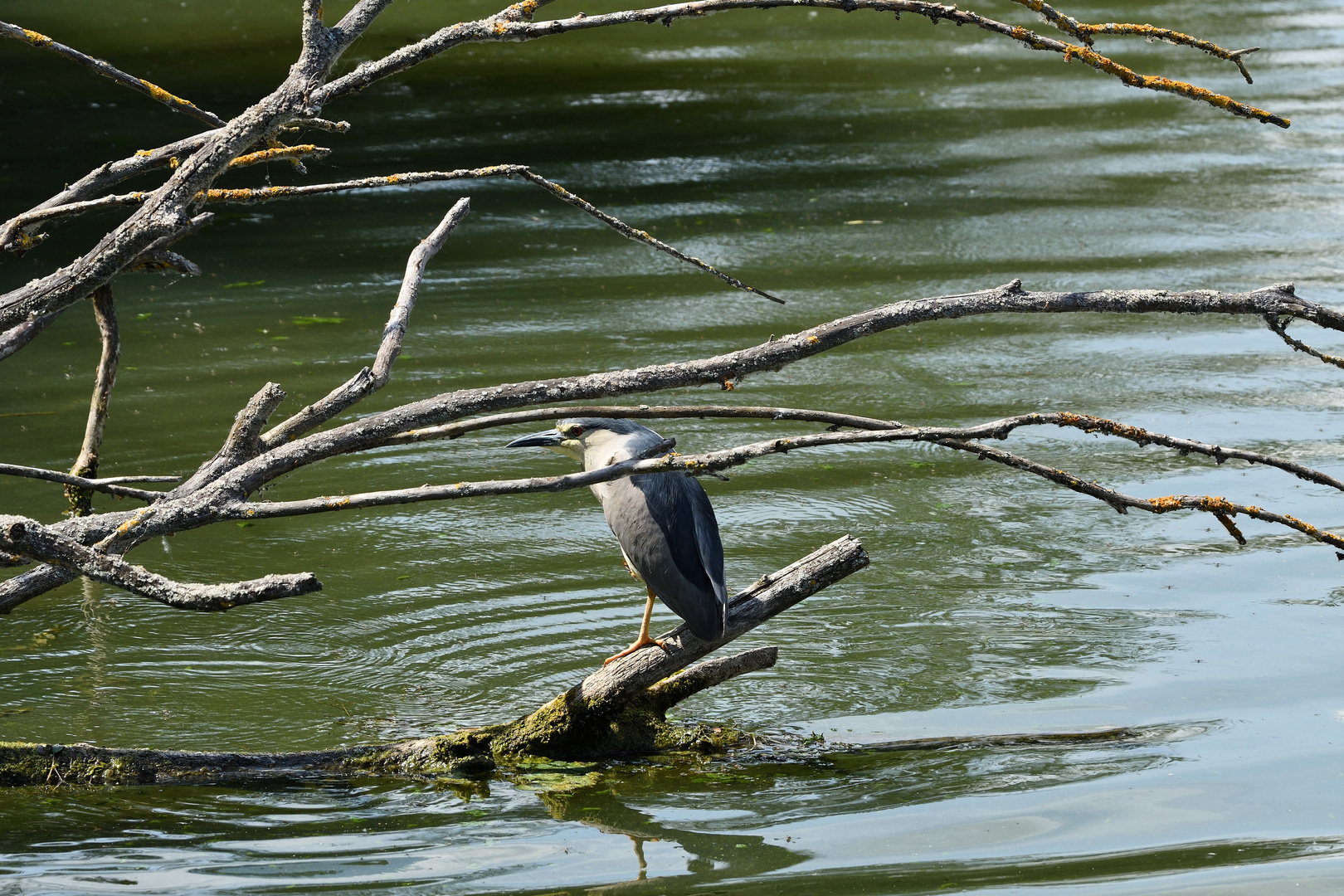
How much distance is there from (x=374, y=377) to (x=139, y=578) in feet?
3.09

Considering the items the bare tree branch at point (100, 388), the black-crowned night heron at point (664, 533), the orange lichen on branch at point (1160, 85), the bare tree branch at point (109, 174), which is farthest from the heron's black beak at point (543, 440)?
the orange lichen on branch at point (1160, 85)

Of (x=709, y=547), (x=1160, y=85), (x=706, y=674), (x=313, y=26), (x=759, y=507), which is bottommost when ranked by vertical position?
(x=706, y=674)

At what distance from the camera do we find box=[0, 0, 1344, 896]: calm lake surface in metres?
3.10

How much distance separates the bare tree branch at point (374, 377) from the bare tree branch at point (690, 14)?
1.90ft

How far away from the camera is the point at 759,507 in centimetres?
507

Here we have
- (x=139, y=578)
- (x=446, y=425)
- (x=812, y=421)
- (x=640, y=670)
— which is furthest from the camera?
(x=640, y=670)

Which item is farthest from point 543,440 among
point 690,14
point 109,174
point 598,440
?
point 690,14

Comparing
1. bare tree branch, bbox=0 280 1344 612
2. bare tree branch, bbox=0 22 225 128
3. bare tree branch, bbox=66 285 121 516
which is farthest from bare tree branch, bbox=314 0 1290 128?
bare tree branch, bbox=66 285 121 516

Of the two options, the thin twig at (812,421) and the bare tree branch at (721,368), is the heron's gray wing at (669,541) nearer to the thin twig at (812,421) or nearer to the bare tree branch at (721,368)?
the bare tree branch at (721,368)

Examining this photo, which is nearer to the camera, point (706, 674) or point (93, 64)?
point (93, 64)

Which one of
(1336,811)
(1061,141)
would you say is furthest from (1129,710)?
(1061,141)

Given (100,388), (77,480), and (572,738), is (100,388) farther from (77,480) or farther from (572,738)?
(572,738)

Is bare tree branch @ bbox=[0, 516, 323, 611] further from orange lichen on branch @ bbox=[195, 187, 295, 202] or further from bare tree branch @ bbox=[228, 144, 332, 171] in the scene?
bare tree branch @ bbox=[228, 144, 332, 171]

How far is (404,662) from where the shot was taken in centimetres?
403
